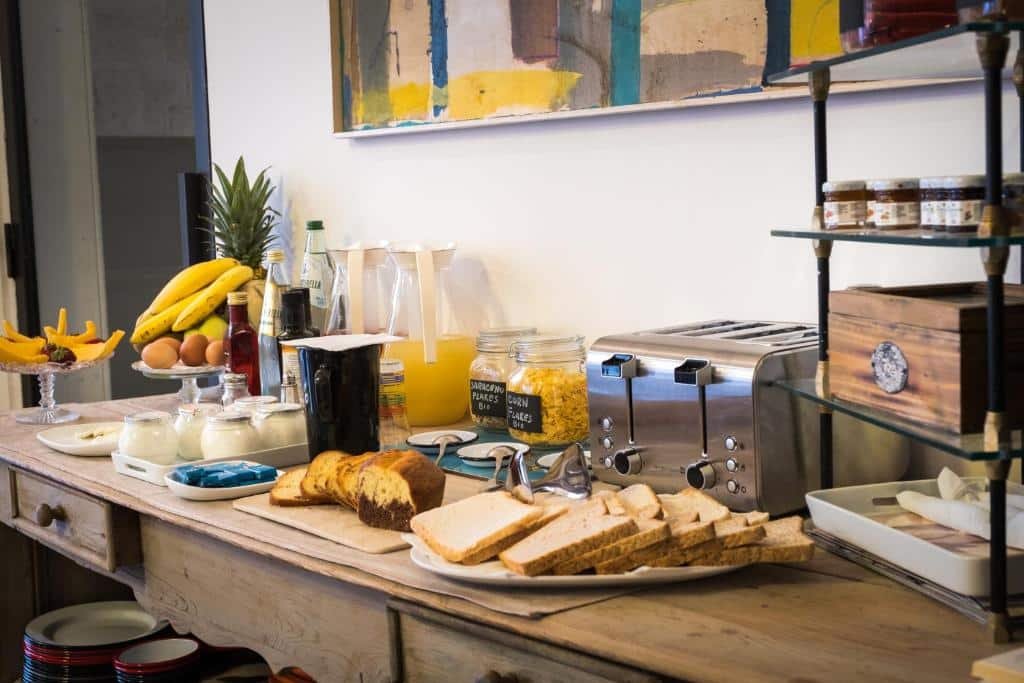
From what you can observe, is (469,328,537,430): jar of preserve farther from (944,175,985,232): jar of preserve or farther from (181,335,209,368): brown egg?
(944,175,985,232): jar of preserve

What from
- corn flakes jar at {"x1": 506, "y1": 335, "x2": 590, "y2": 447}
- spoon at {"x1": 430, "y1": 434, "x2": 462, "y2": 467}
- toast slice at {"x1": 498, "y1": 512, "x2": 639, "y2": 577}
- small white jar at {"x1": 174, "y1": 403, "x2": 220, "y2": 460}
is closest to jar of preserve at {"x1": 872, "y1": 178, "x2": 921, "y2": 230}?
toast slice at {"x1": 498, "y1": 512, "x2": 639, "y2": 577}

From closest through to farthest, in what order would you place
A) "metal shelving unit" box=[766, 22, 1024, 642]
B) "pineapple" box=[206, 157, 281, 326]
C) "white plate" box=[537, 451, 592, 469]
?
"metal shelving unit" box=[766, 22, 1024, 642], "white plate" box=[537, 451, 592, 469], "pineapple" box=[206, 157, 281, 326]

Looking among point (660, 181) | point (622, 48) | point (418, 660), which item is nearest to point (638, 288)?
point (660, 181)

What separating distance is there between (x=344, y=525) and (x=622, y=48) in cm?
91

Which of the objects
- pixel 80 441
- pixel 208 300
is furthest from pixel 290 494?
pixel 208 300

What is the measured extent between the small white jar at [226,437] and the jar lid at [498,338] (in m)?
0.43

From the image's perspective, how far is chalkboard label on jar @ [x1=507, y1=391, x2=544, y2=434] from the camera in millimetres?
1835

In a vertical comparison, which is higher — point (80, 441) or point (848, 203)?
point (848, 203)

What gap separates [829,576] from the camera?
123 cm

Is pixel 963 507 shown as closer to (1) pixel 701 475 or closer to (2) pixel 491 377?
(1) pixel 701 475

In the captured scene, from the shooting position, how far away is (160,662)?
2113mm

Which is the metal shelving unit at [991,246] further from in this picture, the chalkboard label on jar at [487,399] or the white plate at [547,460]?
the chalkboard label on jar at [487,399]

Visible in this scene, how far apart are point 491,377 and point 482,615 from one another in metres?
0.86

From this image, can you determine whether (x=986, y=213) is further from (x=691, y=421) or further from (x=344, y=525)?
(x=344, y=525)
